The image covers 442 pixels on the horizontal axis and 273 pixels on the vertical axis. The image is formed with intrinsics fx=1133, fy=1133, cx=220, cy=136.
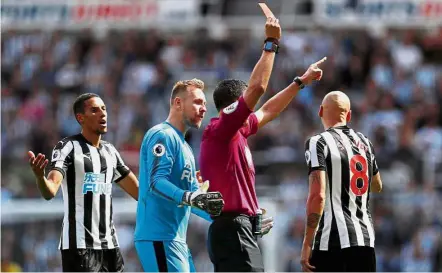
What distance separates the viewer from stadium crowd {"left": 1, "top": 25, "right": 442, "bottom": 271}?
17.6m

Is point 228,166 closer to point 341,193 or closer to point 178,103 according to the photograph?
point 178,103

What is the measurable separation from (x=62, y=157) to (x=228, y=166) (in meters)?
1.66

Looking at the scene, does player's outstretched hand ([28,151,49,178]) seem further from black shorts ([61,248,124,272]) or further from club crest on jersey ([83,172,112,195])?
black shorts ([61,248,124,272])

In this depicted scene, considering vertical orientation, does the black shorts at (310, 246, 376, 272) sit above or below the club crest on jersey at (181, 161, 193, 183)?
below

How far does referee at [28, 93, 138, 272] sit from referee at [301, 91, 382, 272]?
176 centimetres

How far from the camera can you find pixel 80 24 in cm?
2216

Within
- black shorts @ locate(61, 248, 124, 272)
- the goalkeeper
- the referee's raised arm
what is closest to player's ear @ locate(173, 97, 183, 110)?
the goalkeeper

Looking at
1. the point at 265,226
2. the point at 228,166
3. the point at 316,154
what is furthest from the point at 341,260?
the point at 228,166

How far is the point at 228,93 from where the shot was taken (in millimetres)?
9133

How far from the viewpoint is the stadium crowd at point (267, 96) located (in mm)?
17641

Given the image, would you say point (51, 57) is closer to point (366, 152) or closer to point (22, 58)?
point (22, 58)

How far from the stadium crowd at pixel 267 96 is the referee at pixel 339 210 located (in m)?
7.48

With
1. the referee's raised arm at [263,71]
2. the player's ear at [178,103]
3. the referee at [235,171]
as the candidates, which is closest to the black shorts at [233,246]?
the referee at [235,171]

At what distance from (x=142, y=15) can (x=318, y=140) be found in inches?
503
